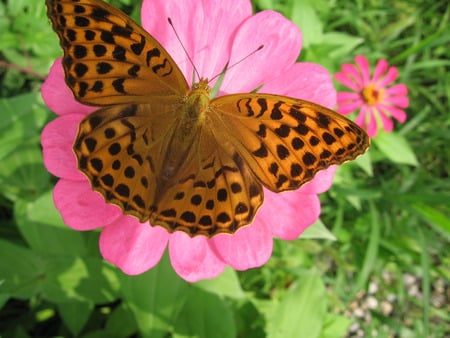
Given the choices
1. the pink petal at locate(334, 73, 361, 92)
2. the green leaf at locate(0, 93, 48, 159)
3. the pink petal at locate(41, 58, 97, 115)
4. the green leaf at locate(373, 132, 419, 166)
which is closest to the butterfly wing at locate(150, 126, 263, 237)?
the pink petal at locate(41, 58, 97, 115)

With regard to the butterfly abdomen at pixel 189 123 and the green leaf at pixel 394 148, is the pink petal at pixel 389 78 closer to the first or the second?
the green leaf at pixel 394 148

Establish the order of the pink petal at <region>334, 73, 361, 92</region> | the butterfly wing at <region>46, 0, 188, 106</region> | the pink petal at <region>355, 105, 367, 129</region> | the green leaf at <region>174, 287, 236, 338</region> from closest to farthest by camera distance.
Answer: the butterfly wing at <region>46, 0, 188, 106</region> → the green leaf at <region>174, 287, 236, 338</region> → the pink petal at <region>334, 73, 361, 92</region> → the pink petal at <region>355, 105, 367, 129</region>

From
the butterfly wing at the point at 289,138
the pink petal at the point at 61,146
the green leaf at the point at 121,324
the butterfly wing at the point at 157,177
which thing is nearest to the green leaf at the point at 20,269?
the green leaf at the point at 121,324

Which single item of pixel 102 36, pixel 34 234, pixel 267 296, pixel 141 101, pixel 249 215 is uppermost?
pixel 102 36

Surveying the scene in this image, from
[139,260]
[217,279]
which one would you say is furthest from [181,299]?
[139,260]

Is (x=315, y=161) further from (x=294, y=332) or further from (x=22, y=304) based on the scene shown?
(x=22, y=304)

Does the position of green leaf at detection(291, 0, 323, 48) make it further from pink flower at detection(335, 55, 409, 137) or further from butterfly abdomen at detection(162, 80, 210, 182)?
butterfly abdomen at detection(162, 80, 210, 182)

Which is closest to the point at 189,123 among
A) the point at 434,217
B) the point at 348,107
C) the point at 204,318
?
the point at 204,318
